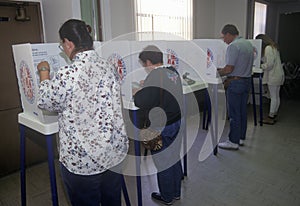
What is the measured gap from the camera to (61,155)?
54.5 inches

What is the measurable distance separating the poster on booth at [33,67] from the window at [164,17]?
7.27 ft

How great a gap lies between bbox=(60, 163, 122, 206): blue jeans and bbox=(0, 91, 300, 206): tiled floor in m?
0.77

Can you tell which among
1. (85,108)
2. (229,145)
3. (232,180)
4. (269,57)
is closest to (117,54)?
(85,108)

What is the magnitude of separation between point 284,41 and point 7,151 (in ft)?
21.7

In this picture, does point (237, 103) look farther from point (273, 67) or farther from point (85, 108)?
point (85, 108)

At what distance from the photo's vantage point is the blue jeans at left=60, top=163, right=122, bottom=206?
1399 mm

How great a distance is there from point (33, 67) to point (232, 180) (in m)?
2.03

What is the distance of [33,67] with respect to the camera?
5.38 ft

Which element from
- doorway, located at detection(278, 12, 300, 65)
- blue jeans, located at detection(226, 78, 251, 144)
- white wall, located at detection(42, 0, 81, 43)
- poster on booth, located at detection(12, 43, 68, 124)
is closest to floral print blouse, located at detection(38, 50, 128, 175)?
poster on booth, located at detection(12, 43, 68, 124)

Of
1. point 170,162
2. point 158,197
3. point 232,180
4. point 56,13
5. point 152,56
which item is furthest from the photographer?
point 56,13

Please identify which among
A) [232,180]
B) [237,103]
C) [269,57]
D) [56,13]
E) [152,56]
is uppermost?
[56,13]

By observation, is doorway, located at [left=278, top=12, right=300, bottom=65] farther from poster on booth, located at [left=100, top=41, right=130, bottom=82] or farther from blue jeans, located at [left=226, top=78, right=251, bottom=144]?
poster on booth, located at [left=100, top=41, right=130, bottom=82]

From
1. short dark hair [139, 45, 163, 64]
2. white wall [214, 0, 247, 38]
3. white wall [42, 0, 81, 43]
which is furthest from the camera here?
white wall [214, 0, 247, 38]

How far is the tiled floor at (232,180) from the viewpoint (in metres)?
2.29
